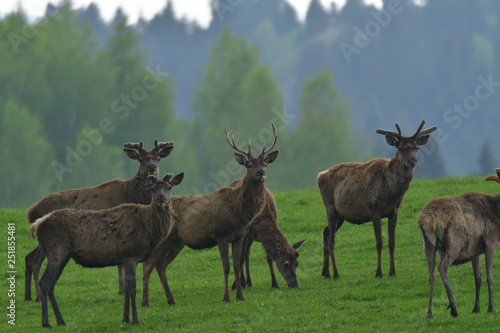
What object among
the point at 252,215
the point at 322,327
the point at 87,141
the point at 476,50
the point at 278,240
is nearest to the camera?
the point at 322,327

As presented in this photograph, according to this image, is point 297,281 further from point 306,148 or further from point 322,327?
point 306,148

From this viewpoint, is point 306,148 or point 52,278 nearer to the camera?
point 52,278

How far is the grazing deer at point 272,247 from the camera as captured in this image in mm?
16312

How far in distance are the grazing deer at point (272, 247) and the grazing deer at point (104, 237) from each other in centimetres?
297

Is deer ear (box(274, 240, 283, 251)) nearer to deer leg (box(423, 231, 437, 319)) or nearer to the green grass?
the green grass

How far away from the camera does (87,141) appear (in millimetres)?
55719

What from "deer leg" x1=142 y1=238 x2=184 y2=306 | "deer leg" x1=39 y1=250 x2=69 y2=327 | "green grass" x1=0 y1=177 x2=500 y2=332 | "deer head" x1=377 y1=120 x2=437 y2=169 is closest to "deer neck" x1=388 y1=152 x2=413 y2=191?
"deer head" x1=377 y1=120 x2=437 y2=169

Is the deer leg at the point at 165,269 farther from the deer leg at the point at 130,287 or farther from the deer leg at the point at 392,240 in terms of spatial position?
the deer leg at the point at 392,240

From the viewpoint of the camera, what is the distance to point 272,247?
1655 cm

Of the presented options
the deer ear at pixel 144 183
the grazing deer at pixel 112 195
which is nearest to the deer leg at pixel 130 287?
the deer ear at pixel 144 183

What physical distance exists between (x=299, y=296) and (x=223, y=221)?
2165 mm

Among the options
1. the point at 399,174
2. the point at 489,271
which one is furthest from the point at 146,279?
the point at 489,271

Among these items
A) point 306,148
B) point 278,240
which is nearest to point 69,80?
point 306,148

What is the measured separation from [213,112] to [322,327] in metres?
56.6
